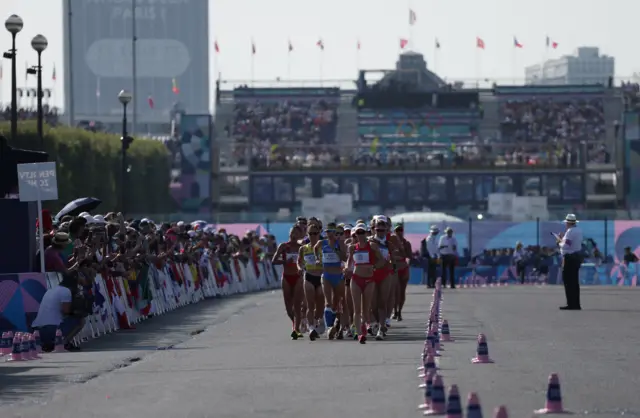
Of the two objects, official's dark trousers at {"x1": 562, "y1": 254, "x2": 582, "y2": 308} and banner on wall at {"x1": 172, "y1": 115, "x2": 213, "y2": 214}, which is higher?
banner on wall at {"x1": 172, "y1": 115, "x2": 213, "y2": 214}

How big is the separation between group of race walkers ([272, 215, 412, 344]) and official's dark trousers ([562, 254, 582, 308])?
7.33 m

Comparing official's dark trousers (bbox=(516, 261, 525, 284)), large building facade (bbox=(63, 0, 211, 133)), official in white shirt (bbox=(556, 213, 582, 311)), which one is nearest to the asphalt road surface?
official in white shirt (bbox=(556, 213, 582, 311))

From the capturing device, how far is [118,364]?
21.1 meters

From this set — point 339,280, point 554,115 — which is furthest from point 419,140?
point 339,280

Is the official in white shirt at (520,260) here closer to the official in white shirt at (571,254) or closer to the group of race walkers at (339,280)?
the official in white shirt at (571,254)

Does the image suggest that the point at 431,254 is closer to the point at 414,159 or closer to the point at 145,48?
the point at 414,159

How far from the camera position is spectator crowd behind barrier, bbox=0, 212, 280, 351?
24766mm

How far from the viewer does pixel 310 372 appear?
63.1 feet

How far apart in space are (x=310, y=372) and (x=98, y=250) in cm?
849

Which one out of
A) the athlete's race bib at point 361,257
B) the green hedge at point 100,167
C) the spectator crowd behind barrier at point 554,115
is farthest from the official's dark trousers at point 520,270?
the spectator crowd behind barrier at point 554,115

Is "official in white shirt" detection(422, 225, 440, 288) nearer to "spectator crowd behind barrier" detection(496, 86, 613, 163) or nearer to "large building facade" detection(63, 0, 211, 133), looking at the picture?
"spectator crowd behind barrier" detection(496, 86, 613, 163)

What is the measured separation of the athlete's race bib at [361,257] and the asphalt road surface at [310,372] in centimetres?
110

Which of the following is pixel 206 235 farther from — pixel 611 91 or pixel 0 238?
pixel 611 91

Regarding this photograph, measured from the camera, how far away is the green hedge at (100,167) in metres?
75.8
